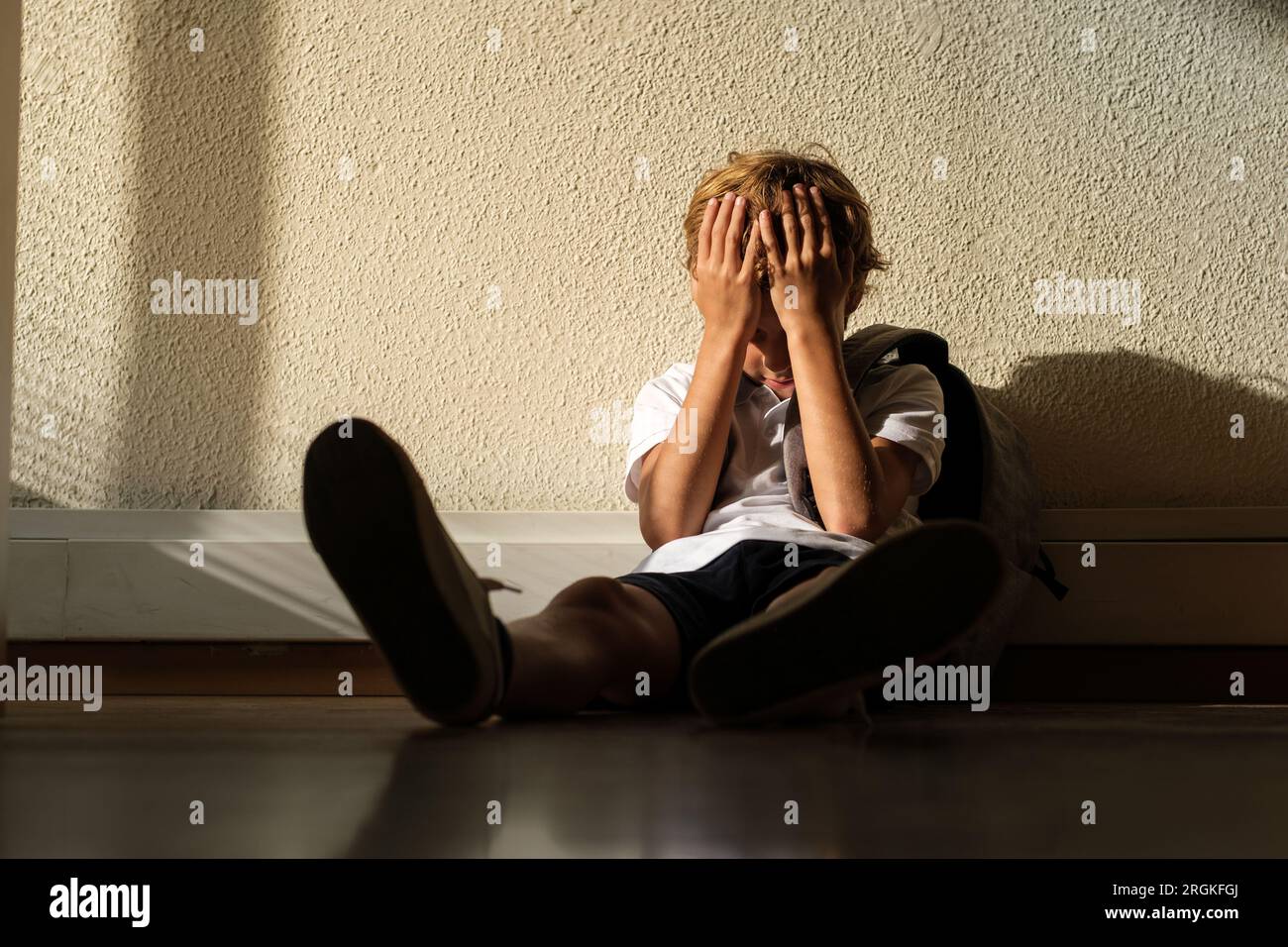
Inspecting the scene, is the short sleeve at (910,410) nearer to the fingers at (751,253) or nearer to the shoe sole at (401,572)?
the fingers at (751,253)

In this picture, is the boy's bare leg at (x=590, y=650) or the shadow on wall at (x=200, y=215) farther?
the shadow on wall at (x=200, y=215)

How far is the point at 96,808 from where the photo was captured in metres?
0.49

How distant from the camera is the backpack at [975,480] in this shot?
1097mm

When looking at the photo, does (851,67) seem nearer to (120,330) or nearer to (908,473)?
(908,473)

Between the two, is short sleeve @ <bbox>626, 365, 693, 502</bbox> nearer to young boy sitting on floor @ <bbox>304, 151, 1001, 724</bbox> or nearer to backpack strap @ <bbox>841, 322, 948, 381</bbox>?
young boy sitting on floor @ <bbox>304, 151, 1001, 724</bbox>

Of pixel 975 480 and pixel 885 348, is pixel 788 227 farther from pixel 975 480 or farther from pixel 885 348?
pixel 975 480

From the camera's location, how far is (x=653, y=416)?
42.5 inches

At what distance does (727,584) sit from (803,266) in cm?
34

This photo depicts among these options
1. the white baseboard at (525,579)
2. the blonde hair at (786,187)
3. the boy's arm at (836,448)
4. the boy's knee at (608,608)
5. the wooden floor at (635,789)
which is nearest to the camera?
the wooden floor at (635,789)

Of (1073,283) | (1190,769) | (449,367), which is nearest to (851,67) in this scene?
(1073,283)

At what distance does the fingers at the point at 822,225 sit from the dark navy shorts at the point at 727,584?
0.31 meters

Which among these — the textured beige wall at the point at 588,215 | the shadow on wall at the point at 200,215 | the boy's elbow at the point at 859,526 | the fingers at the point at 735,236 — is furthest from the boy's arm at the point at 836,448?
the shadow on wall at the point at 200,215

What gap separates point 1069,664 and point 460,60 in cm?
108

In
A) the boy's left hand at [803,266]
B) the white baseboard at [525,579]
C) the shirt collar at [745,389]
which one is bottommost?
the white baseboard at [525,579]
